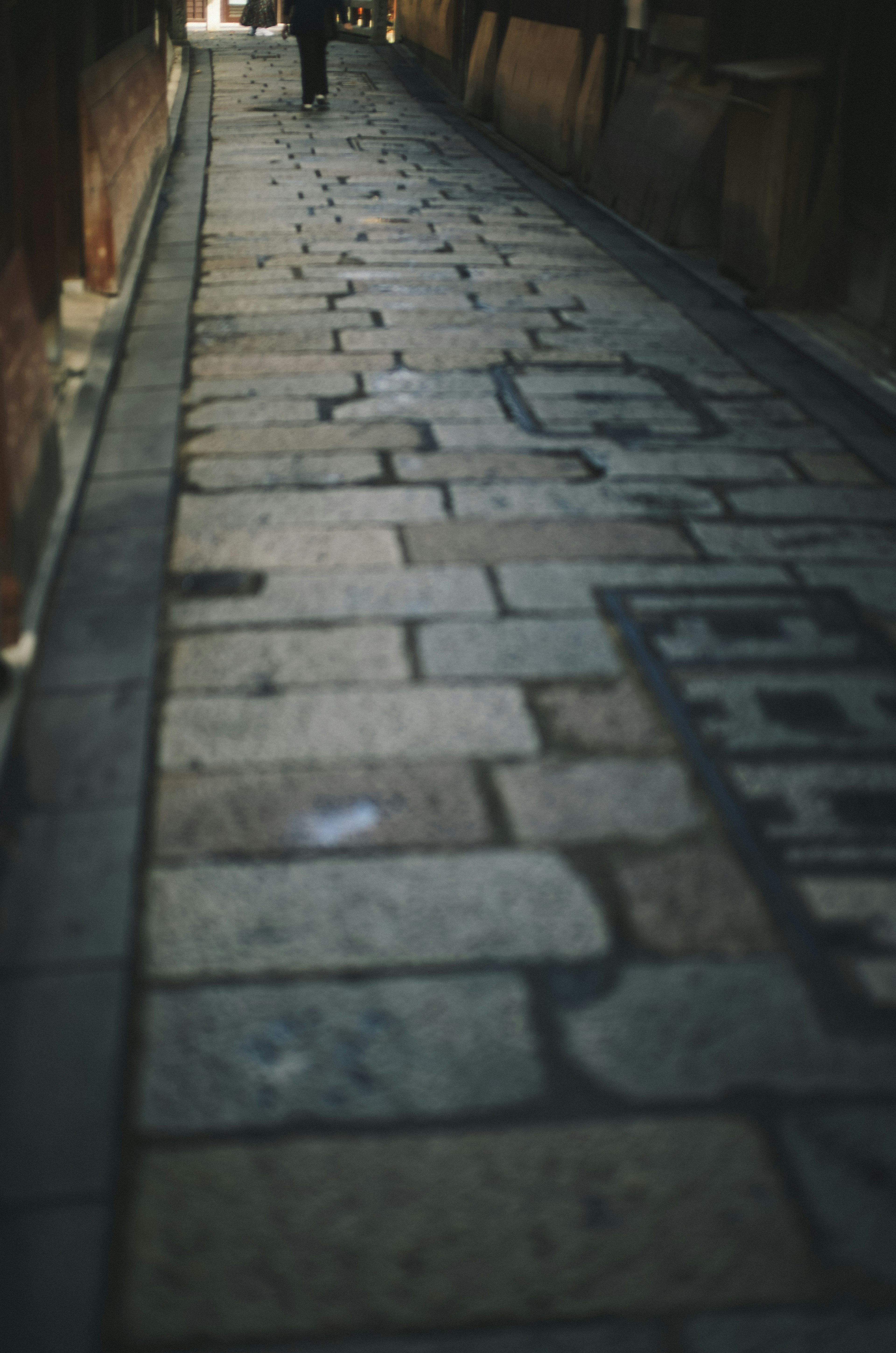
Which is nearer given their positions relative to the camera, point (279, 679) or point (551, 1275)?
point (551, 1275)

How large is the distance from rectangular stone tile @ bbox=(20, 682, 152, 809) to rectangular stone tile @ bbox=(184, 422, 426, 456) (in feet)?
6.44

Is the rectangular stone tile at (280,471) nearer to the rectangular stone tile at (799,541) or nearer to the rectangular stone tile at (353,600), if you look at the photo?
the rectangular stone tile at (353,600)

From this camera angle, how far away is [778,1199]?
1.89 m

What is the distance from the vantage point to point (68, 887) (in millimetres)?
2502

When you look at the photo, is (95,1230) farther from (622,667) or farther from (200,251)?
(200,251)

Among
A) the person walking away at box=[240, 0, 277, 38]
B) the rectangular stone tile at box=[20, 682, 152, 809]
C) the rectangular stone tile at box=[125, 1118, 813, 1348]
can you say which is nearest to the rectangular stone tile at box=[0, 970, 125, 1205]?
the rectangular stone tile at box=[125, 1118, 813, 1348]

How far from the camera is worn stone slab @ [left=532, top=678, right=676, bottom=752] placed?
10.0 feet

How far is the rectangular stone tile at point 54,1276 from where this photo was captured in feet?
5.42

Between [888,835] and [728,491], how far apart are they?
2221mm

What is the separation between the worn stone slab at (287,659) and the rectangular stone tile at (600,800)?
602 mm

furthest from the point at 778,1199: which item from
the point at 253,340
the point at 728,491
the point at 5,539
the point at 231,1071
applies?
the point at 253,340

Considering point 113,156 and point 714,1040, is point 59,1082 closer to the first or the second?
point 714,1040

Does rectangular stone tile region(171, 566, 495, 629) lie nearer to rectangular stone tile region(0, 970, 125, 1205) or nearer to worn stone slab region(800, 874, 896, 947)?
worn stone slab region(800, 874, 896, 947)

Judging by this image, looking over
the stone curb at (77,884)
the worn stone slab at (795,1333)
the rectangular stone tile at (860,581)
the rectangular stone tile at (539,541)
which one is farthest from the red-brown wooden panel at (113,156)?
the worn stone slab at (795,1333)
